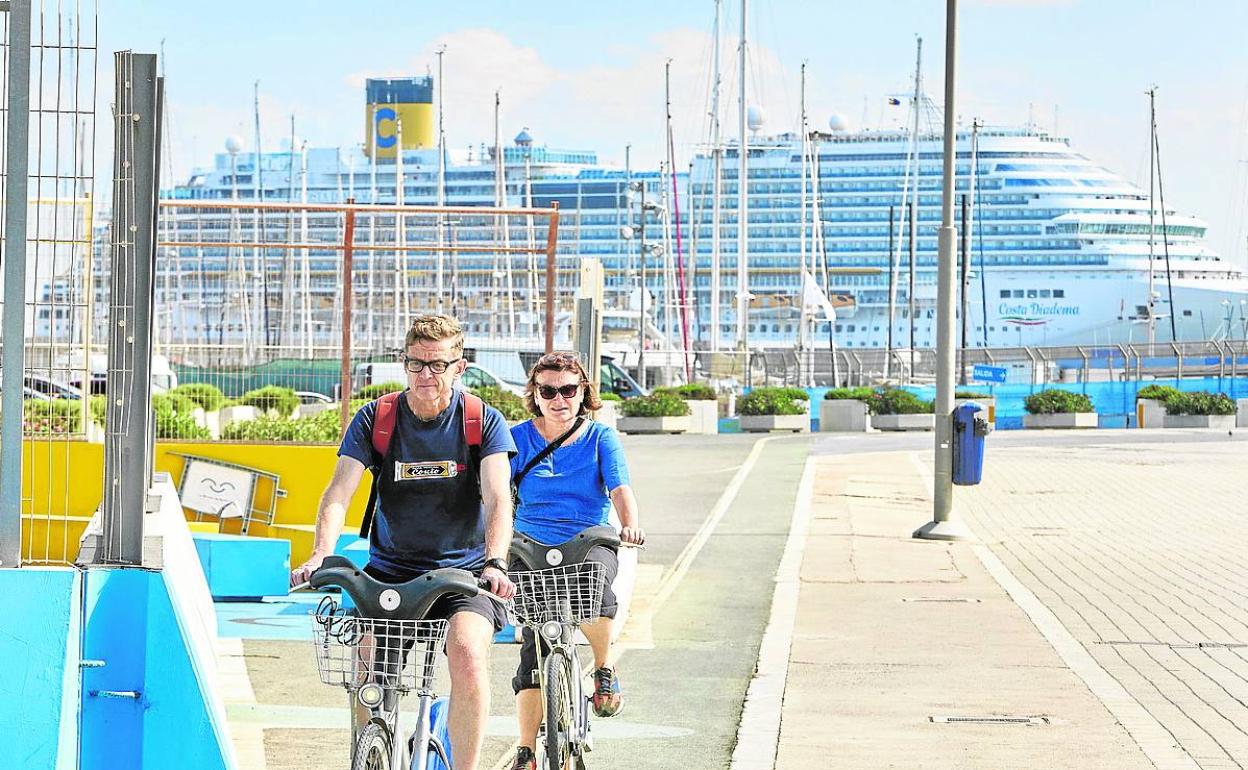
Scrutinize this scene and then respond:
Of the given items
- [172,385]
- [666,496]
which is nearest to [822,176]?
[666,496]

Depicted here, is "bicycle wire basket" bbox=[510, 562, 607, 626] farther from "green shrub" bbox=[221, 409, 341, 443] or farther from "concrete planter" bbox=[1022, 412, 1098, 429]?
"concrete planter" bbox=[1022, 412, 1098, 429]

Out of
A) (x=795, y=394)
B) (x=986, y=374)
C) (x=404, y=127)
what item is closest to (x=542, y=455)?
(x=795, y=394)

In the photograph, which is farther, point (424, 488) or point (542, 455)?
point (542, 455)

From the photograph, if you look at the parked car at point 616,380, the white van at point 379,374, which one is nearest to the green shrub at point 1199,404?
the parked car at point 616,380

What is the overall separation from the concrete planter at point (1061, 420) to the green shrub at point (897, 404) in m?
2.26

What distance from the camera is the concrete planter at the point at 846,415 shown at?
39062 millimetres

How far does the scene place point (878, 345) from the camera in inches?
3772

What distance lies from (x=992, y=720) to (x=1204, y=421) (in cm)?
3345

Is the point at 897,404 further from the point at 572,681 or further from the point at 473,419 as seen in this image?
the point at 473,419

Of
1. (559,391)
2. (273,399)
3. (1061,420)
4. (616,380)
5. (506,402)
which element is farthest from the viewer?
(616,380)

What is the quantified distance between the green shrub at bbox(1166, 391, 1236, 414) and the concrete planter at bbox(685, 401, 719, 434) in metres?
10.2

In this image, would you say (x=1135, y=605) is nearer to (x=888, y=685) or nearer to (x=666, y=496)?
(x=888, y=685)

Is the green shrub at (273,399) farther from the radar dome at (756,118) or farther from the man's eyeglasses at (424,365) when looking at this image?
the radar dome at (756,118)

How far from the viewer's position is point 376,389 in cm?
1616
